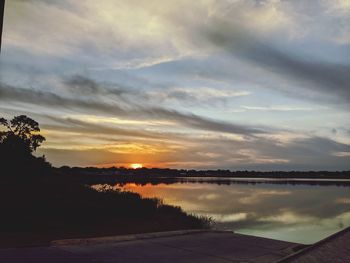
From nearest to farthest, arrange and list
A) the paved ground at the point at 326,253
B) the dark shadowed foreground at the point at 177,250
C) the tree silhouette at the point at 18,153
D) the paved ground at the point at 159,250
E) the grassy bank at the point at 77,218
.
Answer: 1. the paved ground at the point at 159,250
2. the dark shadowed foreground at the point at 177,250
3. the paved ground at the point at 326,253
4. the grassy bank at the point at 77,218
5. the tree silhouette at the point at 18,153

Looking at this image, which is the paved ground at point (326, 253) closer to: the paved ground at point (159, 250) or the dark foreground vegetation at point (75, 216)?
the paved ground at point (159, 250)

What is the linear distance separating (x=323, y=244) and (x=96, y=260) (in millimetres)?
8765

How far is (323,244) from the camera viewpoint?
1452 centimetres

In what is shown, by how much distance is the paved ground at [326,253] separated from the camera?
37.3 ft

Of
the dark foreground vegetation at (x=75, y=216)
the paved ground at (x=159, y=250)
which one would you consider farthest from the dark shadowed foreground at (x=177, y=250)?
the dark foreground vegetation at (x=75, y=216)

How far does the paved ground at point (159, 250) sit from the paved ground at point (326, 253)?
66 centimetres

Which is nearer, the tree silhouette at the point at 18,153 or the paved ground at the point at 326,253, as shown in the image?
the paved ground at the point at 326,253

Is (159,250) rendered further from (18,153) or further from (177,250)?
(18,153)

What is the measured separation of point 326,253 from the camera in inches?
501

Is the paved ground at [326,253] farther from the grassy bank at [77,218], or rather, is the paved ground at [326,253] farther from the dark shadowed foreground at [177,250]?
the grassy bank at [77,218]

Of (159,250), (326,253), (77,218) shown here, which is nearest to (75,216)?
(77,218)

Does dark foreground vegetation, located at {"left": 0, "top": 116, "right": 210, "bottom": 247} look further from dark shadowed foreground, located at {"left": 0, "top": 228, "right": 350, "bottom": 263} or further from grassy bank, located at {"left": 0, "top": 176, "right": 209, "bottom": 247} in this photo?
dark shadowed foreground, located at {"left": 0, "top": 228, "right": 350, "bottom": 263}

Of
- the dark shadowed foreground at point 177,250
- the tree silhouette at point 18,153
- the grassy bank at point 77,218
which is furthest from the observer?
the tree silhouette at point 18,153

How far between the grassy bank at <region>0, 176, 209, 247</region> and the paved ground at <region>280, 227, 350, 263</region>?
776 cm
